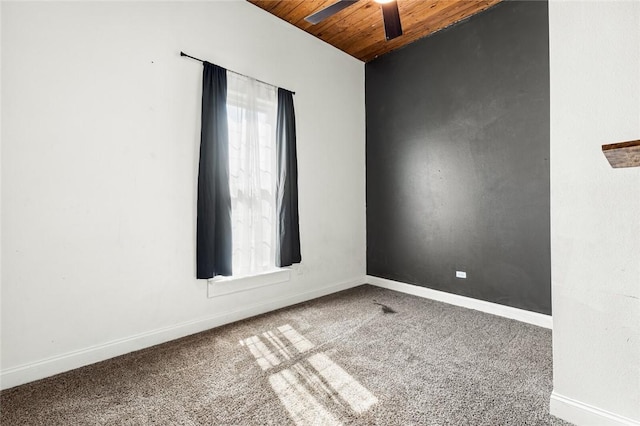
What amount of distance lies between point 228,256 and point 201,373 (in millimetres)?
1074

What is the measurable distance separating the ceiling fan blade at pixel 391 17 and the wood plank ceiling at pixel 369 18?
92 centimetres

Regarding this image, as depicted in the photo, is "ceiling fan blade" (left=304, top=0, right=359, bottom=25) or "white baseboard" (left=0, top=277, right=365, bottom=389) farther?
"ceiling fan blade" (left=304, top=0, right=359, bottom=25)

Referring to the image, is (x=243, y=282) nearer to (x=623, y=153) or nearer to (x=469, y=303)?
(x=469, y=303)

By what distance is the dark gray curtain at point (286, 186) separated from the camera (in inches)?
134

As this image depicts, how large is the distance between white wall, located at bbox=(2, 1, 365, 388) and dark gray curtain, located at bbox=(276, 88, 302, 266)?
0.39m

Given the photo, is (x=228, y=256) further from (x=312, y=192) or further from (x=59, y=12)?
(x=59, y=12)

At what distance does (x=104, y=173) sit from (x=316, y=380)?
7.22ft

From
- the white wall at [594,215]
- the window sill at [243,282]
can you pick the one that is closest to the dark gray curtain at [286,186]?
the window sill at [243,282]

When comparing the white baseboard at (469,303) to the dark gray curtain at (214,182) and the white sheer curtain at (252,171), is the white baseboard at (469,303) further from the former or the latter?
the dark gray curtain at (214,182)

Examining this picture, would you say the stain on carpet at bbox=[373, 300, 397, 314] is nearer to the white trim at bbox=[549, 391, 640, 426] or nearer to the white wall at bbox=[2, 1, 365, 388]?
the white wall at bbox=[2, 1, 365, 388]

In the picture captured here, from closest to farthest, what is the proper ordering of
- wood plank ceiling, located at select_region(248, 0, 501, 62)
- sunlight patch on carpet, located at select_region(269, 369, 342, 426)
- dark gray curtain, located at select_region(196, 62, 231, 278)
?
sunlight patch on carpet, located at select_region(269, 369, 342, 426) < dark gray curtain, located at select_region(196, 62, 231, 278) < wood plank ceiling, located at select_region(248, 0, 501, 62)

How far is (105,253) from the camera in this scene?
2.31 meters

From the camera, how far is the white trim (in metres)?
1.44

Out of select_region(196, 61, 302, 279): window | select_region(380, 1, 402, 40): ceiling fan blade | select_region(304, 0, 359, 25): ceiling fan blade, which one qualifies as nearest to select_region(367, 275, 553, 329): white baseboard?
select_region(196, 61, 302, 279): window
